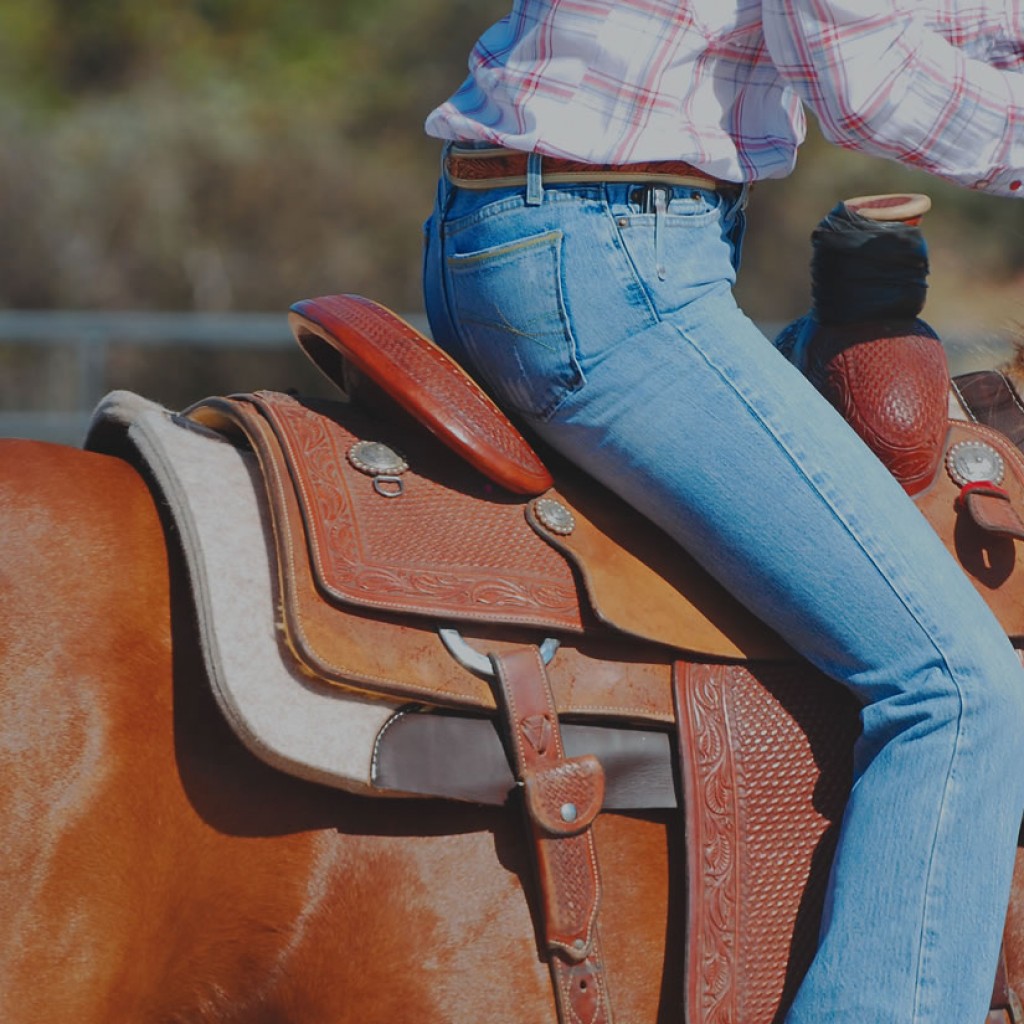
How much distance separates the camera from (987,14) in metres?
2.08

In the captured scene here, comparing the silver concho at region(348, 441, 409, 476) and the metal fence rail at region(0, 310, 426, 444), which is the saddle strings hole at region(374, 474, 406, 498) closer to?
the silver concho at region(348, 441, 409, 476)

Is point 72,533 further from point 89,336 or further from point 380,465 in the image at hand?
point 89,336

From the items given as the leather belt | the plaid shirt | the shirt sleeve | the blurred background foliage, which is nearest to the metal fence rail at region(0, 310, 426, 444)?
the leather belt

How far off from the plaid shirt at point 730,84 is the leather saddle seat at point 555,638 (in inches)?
15.7

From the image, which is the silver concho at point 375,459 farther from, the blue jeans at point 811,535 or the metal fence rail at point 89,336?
the metal fence rail at point 89,336

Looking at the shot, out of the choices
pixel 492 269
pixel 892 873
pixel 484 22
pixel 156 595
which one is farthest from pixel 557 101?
pixel 484 22

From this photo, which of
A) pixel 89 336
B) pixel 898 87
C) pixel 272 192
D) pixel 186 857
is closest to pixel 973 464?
pixel 898 87

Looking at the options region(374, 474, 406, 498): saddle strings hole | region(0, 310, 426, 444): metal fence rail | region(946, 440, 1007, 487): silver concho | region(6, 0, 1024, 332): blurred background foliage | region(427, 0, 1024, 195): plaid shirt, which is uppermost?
region(427, 0, 1024, 195): plaid shirt

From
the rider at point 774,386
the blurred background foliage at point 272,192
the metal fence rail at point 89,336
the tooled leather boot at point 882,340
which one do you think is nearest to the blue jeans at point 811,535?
the rider at point 774,386

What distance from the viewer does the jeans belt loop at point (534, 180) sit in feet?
6.39

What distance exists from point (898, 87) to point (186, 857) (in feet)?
4.58

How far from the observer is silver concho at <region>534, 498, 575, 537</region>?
2012 millimetres

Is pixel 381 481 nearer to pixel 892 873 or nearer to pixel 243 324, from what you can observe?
pixel 892 873

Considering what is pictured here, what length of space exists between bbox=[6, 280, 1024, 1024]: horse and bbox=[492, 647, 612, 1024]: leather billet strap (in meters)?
0.04
